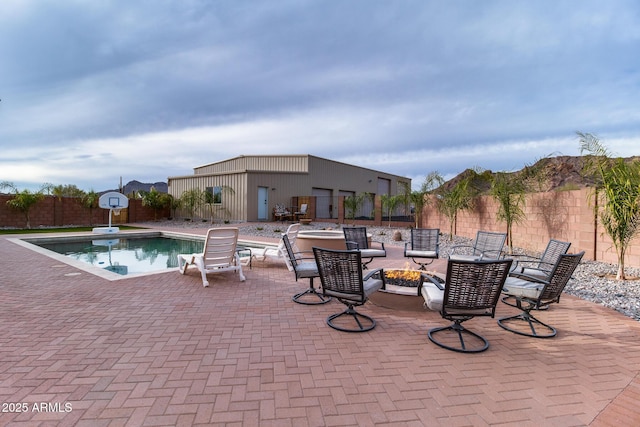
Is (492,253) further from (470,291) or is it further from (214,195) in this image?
(214,195)

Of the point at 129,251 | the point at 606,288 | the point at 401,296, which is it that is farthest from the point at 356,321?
the point at 129,251

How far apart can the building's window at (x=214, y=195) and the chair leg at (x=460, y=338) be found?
771 inches

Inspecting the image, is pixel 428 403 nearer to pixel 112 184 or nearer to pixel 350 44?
pixel 350 44

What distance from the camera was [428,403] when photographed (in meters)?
2.22

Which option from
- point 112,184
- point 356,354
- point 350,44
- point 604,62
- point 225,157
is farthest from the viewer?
point 225,157

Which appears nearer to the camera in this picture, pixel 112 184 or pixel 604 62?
pixel 604 62

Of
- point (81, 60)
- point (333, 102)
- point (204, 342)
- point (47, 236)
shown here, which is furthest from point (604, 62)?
point (47, 236)

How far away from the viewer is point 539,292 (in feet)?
11.5

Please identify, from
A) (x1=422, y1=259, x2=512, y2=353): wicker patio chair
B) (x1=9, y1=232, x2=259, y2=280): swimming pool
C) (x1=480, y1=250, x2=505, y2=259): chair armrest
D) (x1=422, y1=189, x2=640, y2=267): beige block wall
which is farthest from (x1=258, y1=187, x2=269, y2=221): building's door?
(x1=422, y1=259, x2=512, y2=353): wicker patio chair

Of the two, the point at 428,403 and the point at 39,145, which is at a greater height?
the point at 39,145

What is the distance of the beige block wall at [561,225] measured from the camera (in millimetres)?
7266

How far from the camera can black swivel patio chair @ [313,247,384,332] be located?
3.46m

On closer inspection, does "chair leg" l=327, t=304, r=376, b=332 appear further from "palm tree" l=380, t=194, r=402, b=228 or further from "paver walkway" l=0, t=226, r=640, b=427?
"palm tree" l=380, t=194, r=402, b=228

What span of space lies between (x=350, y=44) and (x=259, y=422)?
9457mm
